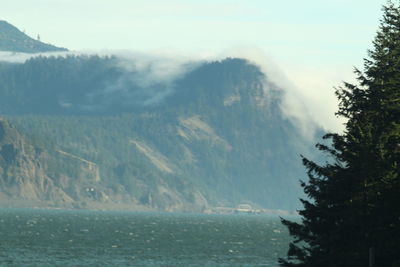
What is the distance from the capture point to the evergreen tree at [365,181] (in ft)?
181

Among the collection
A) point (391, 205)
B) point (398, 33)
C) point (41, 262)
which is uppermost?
point (398, 33)

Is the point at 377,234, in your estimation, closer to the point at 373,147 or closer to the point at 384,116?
the point at 373,147

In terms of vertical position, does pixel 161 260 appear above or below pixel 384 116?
below

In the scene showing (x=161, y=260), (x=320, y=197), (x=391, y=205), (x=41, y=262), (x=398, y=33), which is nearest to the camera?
(x=391, y=205)

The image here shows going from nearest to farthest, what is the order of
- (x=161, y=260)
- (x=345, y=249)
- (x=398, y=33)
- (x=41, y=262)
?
(x=345, y=249)
(x=398, y=33)
(x=41, y=262)
(x=161, y=260)

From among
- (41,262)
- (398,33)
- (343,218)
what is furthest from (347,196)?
(41,262)

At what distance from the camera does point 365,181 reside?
186 feet

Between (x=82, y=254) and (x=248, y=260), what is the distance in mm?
28667

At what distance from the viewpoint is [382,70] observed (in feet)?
209

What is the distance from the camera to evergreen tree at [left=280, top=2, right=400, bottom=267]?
181 ft

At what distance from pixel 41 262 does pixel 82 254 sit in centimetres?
2114

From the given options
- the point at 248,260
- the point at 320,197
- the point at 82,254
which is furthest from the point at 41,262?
the point at 320,197

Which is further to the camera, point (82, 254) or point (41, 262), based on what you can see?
point (82, 254)

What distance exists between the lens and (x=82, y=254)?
575 ft
